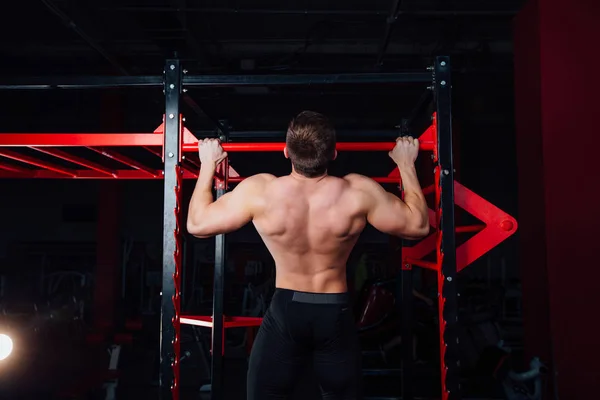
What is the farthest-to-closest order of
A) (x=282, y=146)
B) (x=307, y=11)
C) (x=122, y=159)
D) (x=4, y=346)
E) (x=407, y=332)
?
(x=307, y=11) → (x=407, y=332) → (x=4, y=346) → (x=122, y=159) → (x=282, y=146)

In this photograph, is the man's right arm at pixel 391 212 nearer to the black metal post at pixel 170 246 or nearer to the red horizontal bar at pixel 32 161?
the black metal post at pixel 170 246

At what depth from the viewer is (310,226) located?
1.98 m

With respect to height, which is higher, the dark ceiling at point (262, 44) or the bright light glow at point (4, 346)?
the dark ceiling at point (262, 44)

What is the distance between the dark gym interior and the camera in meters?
2.59

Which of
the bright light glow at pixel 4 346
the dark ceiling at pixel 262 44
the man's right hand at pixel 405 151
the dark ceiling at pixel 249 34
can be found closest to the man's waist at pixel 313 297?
the man's right hand at pixel 405 151

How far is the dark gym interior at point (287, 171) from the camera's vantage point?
8.50 ft

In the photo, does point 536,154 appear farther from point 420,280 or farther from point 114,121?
point 114,121

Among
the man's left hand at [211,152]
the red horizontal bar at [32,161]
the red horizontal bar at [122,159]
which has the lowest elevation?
the man's left hand at [211,152]

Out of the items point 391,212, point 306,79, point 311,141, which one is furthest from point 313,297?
point 306,79

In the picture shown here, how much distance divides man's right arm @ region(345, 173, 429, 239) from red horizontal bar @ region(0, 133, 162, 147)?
2.86ft

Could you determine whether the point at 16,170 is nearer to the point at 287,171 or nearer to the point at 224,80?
the point at 224,80

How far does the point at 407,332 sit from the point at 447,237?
1.63 metres

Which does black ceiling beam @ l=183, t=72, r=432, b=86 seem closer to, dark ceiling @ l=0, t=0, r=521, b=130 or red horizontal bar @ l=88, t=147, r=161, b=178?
red horizontal bar @ l=88, t=147, r=161, b=178

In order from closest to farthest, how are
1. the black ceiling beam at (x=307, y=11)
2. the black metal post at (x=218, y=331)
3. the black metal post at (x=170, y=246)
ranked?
the black metal post at (x=170, y=246), the black metal post at (x=218, y=331), the black ceiling beam at (x=307, y=11)
